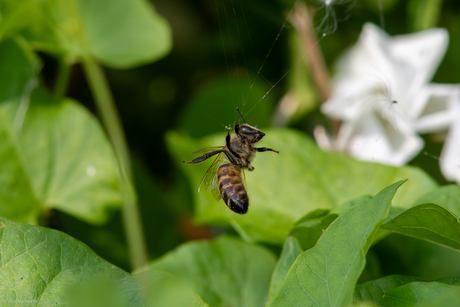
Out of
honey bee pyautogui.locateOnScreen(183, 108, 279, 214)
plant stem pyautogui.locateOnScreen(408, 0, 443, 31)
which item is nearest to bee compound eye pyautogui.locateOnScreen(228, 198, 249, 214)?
honey bee pyautogui.locateOnScreen(183, 108, 279, 214)

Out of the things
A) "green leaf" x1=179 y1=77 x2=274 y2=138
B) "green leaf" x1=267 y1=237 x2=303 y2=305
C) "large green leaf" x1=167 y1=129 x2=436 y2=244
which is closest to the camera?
"green leaf" x1=267 y1=237 x2=303 y2=305

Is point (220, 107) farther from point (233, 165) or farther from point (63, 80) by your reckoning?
point (233, 165)

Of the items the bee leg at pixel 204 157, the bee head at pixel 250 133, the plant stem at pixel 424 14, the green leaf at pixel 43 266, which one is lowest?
the bee leg at pixel 204 157

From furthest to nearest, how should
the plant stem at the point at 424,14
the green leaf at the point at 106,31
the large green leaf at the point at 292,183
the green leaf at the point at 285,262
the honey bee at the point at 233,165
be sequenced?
the plant stem at the point at 424,14
the green leaf at the point at 106,31
the large green leaf at the point at 292,183
the honey bee at the point at 233,165
the green leaf at the point at 285,262

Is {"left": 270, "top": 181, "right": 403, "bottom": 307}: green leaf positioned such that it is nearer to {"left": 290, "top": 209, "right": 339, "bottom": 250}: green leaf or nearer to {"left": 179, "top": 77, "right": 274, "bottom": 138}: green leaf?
{"left": 290, "top": 209, "right": 339, "bottom": 250}: green leaf

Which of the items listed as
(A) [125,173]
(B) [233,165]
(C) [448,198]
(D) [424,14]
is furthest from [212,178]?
(D) [424,14]

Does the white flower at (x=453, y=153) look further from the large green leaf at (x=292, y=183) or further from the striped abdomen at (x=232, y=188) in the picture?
the striped abdomen at (x=232, y=188)

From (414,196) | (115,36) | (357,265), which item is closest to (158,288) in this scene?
(357,265)

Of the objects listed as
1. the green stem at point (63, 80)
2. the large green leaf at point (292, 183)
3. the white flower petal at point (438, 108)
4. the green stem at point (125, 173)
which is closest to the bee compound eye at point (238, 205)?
the large green leaf at point (292, 183)
